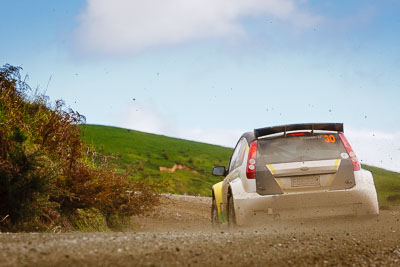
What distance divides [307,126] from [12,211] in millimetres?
4900

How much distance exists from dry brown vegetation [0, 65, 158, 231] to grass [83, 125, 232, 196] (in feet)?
53.1

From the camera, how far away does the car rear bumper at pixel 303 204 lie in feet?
29.2

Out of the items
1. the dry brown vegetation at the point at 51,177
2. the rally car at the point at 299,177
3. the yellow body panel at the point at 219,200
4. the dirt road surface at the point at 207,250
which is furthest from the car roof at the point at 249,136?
the dry brown vegetation at the point at 51,177

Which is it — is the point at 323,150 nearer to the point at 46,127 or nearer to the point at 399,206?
the point at 46,127

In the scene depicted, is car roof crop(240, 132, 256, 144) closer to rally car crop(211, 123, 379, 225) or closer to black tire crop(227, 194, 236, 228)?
rally car crop(211, 123, 379, 225)

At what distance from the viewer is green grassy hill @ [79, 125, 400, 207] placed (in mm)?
28580

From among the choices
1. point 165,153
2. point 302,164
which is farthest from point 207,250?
point 165,153

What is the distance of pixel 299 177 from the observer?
8.97 m

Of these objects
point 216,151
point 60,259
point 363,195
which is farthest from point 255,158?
point 216,151

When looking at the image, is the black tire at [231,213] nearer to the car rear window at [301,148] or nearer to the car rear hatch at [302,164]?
the car rear hatch at [302,164]

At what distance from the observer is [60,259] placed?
4.99m

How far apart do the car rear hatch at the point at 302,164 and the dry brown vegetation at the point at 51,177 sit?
3.45 m

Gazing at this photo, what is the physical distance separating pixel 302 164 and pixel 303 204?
0.60 meters

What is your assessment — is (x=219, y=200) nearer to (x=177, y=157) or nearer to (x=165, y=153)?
(x=177, y=157)
